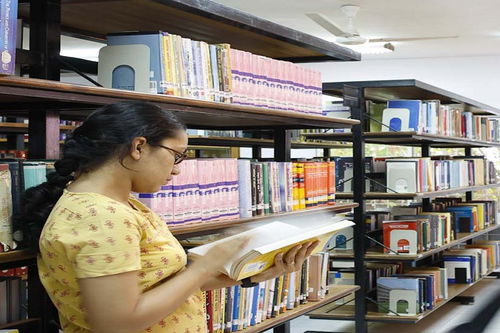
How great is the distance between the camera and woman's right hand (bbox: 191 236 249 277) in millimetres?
1835

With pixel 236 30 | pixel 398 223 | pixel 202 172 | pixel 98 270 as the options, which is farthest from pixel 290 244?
pixel 398 223

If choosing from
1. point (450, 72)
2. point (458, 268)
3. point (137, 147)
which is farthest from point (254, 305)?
point (450, 72)

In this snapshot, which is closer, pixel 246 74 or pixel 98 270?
pixel 98 270

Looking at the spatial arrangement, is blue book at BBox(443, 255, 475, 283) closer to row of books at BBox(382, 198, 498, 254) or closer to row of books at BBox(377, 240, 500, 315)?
row of books at BBox(377, 240, 500, 315)

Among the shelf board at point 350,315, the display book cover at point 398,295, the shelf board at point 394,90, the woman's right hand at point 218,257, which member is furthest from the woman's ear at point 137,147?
the display book cover at point 398,295

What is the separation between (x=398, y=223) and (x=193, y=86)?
314cm

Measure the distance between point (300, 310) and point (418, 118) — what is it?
251 centimetres

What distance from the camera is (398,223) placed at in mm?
5598

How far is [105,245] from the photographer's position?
5.49 feet

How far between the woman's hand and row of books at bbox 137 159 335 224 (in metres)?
0.58

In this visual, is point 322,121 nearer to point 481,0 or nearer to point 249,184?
point 249,184

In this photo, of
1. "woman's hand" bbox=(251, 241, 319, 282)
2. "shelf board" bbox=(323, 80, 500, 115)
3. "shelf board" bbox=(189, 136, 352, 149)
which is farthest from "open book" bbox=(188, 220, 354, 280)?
"shelf board" bbox=(189, 136, 352, 149)

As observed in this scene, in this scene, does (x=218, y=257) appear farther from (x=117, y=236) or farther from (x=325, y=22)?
(x=325, y=22)

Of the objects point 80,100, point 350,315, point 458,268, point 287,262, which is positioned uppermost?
point 80,100
